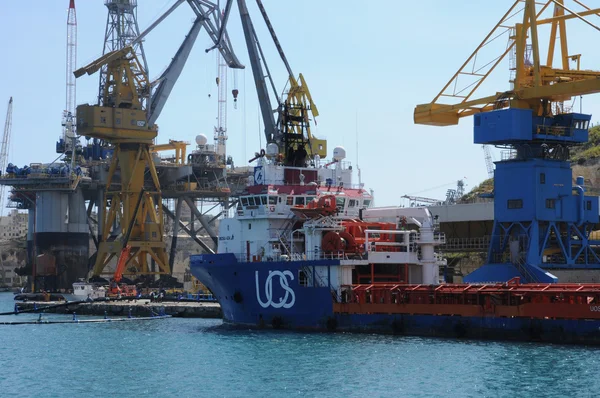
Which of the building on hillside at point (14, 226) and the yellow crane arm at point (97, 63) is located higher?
the yellow crane arm at point (97, 63)

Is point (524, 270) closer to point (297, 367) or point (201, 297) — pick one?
point (297, 367)

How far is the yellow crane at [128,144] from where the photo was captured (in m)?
83.8

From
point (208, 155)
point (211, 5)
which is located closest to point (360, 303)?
point (211, 5)

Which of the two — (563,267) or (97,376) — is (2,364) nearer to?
(97,376)

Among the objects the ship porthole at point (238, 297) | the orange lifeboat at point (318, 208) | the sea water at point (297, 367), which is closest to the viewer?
the sea water at point (297, 367)

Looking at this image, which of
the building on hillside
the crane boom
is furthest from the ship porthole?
the building on hillside

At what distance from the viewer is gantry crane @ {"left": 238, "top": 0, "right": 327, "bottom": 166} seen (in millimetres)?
55594

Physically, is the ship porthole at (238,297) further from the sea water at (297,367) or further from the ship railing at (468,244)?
the ship railing at (468,244)

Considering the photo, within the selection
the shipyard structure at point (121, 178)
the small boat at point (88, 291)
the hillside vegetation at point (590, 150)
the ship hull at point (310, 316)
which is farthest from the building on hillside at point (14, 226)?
the ship hull at point (310, 316)

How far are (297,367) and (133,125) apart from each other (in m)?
51.6

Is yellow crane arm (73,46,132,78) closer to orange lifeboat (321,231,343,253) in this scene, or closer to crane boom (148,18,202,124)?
crane boom (148,18,202,124)

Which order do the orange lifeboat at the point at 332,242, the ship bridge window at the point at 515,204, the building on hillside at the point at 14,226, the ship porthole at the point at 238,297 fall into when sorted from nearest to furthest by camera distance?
the orange lifeboat at the point at 332,242
the ship porthole at the point at 238,297
the ship bridge window at the point at 515,204
the building on hillside at the point at 14,226

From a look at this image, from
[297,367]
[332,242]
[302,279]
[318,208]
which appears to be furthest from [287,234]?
[297,367]

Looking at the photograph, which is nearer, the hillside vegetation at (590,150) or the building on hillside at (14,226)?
the hillside vegetation at (590,150)
